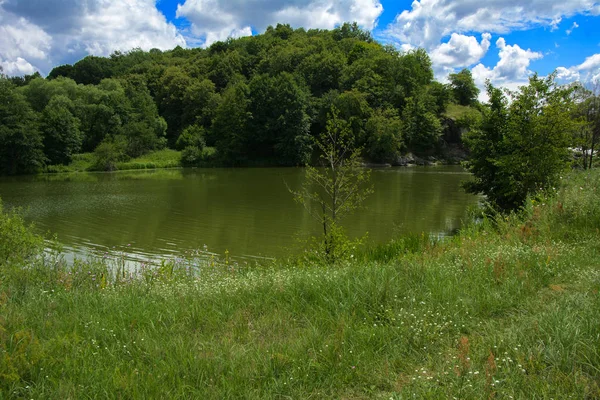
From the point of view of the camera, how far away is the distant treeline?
5772 centimetres

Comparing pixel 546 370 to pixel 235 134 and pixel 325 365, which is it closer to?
pixel 325 365

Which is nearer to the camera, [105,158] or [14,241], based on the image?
[14,241]

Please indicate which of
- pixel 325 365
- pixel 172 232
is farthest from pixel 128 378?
pixel 172 232

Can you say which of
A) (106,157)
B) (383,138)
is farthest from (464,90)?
(106,157)

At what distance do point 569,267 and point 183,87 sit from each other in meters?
91.2

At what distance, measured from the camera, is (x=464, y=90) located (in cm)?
8638

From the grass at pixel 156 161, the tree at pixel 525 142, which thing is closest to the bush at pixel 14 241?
the tree at pixel 525 142

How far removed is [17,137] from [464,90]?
3161 inches

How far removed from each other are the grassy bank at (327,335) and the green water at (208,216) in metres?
7.69

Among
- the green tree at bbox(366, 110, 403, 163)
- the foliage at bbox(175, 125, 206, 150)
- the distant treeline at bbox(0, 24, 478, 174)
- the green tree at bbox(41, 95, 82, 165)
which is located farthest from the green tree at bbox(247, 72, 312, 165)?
the green tree at bbox(41, 95, 82, 165)

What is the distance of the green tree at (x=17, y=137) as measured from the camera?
5109 cm

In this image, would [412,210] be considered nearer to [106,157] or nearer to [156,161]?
[106,157]

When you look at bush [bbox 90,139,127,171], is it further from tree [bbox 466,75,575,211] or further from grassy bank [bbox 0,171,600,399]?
grassy bank [bbox 0,171,600,399]

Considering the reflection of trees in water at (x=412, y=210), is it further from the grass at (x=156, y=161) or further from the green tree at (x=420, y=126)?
the grass at (x=156, y=161)
